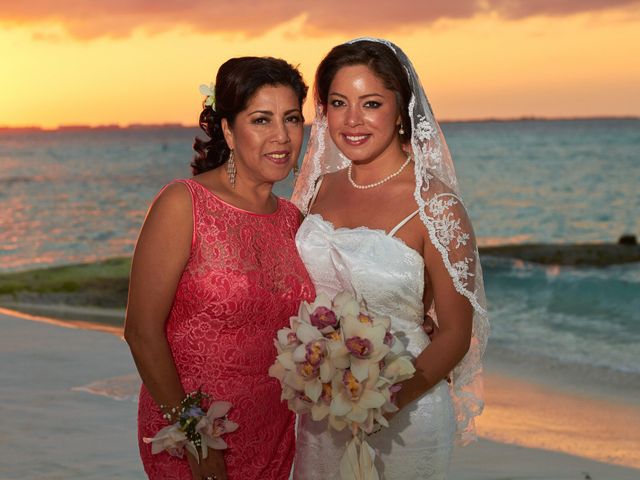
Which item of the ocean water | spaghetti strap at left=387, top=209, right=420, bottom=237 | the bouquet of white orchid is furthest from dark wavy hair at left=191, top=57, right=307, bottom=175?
the ocean water

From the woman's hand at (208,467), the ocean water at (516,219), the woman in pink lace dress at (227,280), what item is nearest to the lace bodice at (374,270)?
the woman in pink lace dress at (227,280)

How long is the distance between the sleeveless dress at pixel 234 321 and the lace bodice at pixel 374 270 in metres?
0.14

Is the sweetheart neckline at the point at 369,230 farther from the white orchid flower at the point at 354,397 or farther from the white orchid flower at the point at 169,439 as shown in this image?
the white orchid flower at the point at 169,439

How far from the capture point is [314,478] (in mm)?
4402

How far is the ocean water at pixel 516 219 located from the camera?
13.8m

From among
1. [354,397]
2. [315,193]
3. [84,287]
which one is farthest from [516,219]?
[354,397]

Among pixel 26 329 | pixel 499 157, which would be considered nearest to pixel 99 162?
pixel 499 157

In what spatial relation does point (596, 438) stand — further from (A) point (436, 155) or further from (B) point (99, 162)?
(B) point (99, 162)

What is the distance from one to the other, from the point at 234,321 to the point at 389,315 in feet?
2.31

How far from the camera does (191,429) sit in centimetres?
389

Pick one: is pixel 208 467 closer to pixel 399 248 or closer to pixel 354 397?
pixel 354 397

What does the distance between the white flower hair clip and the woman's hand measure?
4.50 feet

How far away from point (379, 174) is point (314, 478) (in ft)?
4.38

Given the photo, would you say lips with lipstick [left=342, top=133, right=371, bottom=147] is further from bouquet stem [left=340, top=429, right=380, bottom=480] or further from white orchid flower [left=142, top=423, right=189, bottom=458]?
white orchid flower [left=142, top=423, right=189, bottom=458]
